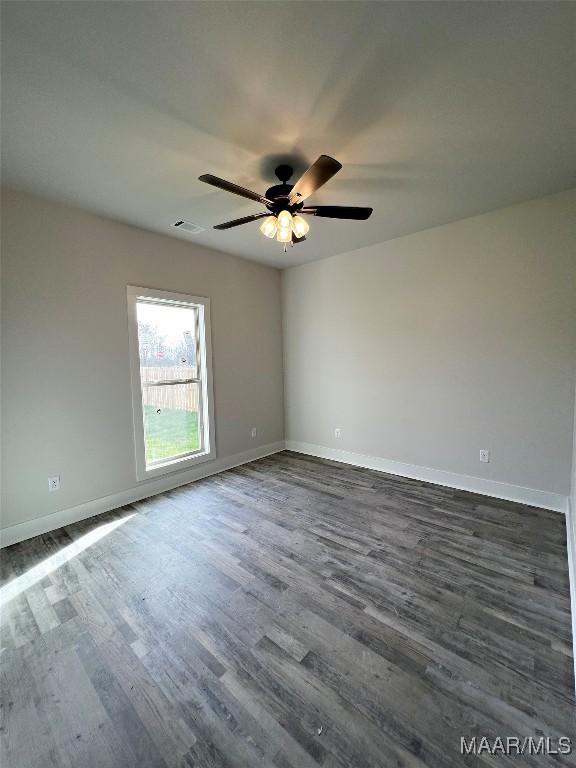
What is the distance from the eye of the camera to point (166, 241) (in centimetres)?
338

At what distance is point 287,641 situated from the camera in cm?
156

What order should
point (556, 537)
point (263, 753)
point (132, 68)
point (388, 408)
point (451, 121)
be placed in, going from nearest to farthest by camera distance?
point (263, 753) → point (132, 68) → point (451, 121) → point (556, 537) → point (388, 408)

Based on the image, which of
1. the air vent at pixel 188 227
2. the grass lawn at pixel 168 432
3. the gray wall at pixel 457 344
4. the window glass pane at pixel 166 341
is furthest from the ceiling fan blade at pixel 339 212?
the grass lawn at pixel 168 432

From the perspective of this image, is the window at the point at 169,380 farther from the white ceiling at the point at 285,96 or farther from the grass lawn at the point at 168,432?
the white ceiling at the point at 285,96

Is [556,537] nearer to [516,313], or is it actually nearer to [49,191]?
[516,313]

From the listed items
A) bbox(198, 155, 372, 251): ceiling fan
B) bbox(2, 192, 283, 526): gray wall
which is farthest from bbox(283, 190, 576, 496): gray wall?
bbox(2, 192, 283, 526): gray wall

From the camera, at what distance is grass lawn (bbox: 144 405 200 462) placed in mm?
3395

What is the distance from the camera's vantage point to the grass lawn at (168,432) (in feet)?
11.1

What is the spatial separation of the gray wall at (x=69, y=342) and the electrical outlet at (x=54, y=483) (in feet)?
0.13

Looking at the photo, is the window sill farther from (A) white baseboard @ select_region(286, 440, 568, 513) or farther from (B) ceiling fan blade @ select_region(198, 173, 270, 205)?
(B) ceiling fan blade @ select_region(198, 173, 270, 205)

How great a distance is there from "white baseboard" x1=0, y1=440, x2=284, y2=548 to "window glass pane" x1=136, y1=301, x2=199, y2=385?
1125mm

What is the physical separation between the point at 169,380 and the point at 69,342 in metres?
1.06

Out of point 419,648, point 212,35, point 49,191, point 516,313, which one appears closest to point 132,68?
point 212,35

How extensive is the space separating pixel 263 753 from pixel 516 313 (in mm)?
3473
